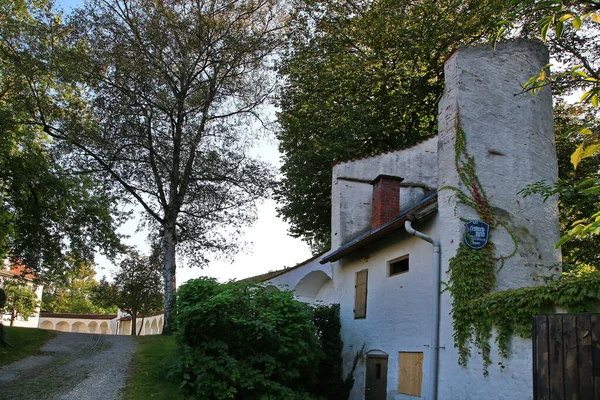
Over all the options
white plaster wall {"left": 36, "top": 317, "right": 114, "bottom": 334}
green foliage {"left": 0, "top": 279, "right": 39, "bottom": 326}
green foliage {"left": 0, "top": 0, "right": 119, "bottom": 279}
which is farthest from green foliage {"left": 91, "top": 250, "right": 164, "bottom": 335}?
white plaster wall {"left": 36, "top": 317, "right": 114, "bottom": 334}

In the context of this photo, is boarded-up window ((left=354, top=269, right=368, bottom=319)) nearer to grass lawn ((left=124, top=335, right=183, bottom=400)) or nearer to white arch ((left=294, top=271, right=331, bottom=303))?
white arch ((left=294, top=271, right=331, bottom=303))

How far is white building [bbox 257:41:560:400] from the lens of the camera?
31.9ft

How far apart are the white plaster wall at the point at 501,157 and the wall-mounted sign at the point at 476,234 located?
0.20 meters

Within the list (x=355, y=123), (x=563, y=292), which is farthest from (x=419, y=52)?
(x=563, y=292)

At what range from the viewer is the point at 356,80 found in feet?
62.9

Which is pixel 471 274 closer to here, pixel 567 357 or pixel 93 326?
pixel 567 357

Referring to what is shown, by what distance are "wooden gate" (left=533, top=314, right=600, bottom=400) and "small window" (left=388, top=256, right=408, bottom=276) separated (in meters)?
7.25

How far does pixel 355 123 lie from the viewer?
18828mm

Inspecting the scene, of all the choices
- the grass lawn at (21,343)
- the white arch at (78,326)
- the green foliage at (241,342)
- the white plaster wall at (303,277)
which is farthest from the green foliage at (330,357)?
the white arch at (78,326)

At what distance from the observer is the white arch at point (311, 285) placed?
1776 cm

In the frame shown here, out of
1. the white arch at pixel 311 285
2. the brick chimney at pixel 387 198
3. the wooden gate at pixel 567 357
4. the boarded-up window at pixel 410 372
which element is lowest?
the boarded-up window at pixel 410 372

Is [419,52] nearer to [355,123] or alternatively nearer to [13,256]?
[355,123]

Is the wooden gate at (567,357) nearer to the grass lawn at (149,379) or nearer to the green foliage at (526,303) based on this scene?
the green foliage at (526,303)

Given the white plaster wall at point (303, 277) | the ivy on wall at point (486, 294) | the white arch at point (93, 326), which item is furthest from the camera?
the white arch at point (93, 326)
